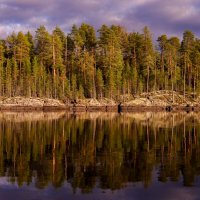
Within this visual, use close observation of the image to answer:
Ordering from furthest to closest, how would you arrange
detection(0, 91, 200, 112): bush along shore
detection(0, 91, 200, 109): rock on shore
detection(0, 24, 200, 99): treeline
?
detection(0, 24, 200, 99): treeline
detection(0, 91, 200, 109): rock on shore
detection(0, 91, 200, 112): bush along shore

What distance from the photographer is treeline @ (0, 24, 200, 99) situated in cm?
10074

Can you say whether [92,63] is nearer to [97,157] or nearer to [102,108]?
[102,108]

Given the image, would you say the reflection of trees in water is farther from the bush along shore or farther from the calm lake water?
the bush along shore

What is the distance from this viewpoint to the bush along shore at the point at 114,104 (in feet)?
292

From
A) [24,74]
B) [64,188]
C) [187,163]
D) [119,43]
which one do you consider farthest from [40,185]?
[119,43]

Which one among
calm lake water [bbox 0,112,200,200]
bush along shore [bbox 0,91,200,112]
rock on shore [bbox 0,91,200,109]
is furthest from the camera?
rock on shore [bbox 0,91,200,109]

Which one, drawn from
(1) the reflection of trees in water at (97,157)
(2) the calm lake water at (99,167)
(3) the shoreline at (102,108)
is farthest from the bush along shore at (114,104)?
(2) the calm lake water at (99,167)

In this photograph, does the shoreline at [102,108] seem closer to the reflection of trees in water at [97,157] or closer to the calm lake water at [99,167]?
the reflection of trees in water at [97,157]

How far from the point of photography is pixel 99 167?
814 inches

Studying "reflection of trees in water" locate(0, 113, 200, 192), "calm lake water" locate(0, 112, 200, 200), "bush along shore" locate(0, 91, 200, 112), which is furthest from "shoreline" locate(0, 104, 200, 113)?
"calm lake water" locate(0, 112, 200, 200)

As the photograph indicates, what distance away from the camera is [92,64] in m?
106

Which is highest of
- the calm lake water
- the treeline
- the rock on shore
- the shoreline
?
the treeline

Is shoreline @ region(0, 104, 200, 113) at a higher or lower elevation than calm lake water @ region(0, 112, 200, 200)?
higher

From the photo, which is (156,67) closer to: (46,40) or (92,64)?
(92,64)
